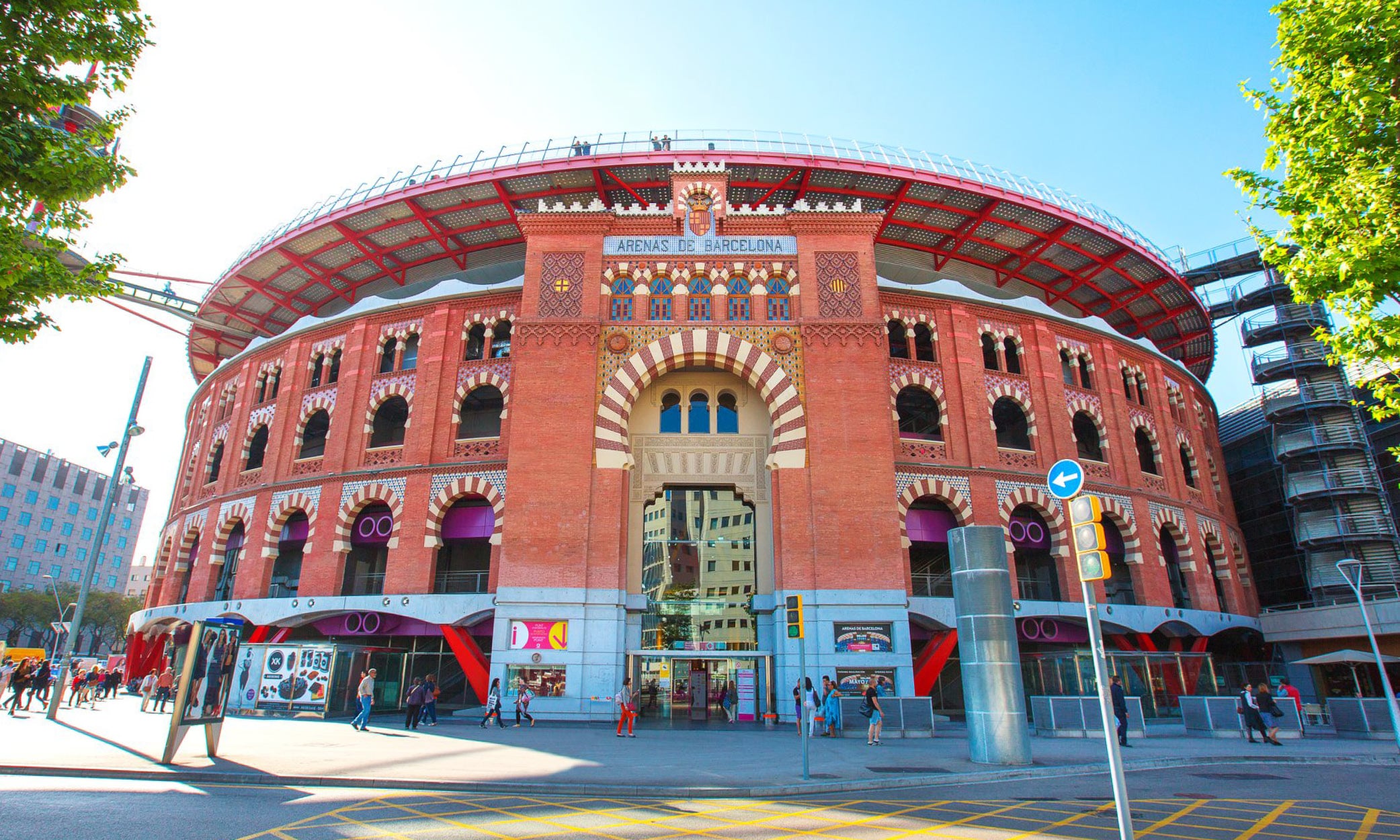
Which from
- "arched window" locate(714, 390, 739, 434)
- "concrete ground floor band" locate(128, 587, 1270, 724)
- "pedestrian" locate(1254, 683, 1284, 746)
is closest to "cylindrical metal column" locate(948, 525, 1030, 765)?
"concrete ground floor band" locate(128, 587, 1270, 724)

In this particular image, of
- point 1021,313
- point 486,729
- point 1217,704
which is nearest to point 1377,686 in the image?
point 1217,704

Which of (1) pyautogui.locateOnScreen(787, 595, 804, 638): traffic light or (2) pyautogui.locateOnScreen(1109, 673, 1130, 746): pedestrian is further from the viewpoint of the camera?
(2) pyautogui.locateOnScreen(1109, 673, 1130, 746): pedestrian

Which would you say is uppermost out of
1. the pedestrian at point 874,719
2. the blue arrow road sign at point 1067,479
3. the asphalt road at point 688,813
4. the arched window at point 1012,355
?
the arched window at point 1012,355

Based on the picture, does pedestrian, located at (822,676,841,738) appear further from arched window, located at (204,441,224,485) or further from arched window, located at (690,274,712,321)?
arched window, located at (204,441,224,485)

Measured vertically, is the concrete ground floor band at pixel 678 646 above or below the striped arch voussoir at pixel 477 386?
below

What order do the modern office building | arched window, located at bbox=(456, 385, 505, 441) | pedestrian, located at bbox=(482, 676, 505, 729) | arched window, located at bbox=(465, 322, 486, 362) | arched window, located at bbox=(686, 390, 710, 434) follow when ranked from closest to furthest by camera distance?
pedestrian, located at bbox=(482, 676, 505, 729), arched window, located at bbox=(686, 390, 710, 434), arched window, located at bbox=(465, 322, 486, 362), arched window, located at bbox=(456, 385, 505, 441), the modern office building

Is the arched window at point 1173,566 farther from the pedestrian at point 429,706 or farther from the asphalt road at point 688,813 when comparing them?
the pedestrian at point 429,706

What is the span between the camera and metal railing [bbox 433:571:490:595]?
25.6 m

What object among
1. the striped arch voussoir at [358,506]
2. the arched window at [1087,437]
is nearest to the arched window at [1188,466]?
the arched window at [1087,437]

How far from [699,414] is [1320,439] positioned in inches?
1212

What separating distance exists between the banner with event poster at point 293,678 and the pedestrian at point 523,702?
577 centimetres

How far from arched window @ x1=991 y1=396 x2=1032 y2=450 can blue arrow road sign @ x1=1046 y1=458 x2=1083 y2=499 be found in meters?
21.5

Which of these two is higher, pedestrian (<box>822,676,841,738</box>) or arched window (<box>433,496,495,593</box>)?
arched window (<box>433,496,495,593</box>)

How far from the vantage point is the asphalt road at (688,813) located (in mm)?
7559
